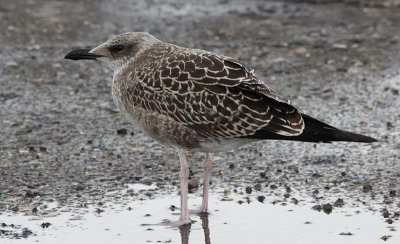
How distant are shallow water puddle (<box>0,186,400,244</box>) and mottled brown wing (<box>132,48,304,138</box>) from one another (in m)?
0.78

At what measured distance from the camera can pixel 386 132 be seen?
8.97 m

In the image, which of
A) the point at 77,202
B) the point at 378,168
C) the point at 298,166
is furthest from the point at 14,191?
the point at 378,168

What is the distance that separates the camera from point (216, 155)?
8.48 m

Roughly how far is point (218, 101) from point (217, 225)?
3.48 ft

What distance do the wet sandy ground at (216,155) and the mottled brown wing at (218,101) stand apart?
84 cm

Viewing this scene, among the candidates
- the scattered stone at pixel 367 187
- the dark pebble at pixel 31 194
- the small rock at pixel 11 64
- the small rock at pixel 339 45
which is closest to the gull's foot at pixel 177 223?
the dark pebble at pixel 31 194

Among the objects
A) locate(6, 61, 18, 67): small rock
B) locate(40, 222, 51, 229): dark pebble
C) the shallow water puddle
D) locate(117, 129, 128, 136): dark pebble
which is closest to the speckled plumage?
the shallow water puddle

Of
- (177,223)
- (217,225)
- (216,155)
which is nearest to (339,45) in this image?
(216,155)

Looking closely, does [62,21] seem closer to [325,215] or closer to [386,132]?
[386,132]

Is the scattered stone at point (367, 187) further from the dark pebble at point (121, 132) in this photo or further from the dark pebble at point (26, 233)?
the dark pebble at point (26, 233)

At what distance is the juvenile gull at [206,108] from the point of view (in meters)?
6.60

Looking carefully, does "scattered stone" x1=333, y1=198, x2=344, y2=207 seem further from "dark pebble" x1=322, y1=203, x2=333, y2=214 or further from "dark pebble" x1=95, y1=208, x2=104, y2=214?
"dark pebble" x1=95, y1=208, x2=104, y2=214

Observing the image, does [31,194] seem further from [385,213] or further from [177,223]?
[385,213]

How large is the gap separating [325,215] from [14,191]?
286 cm
